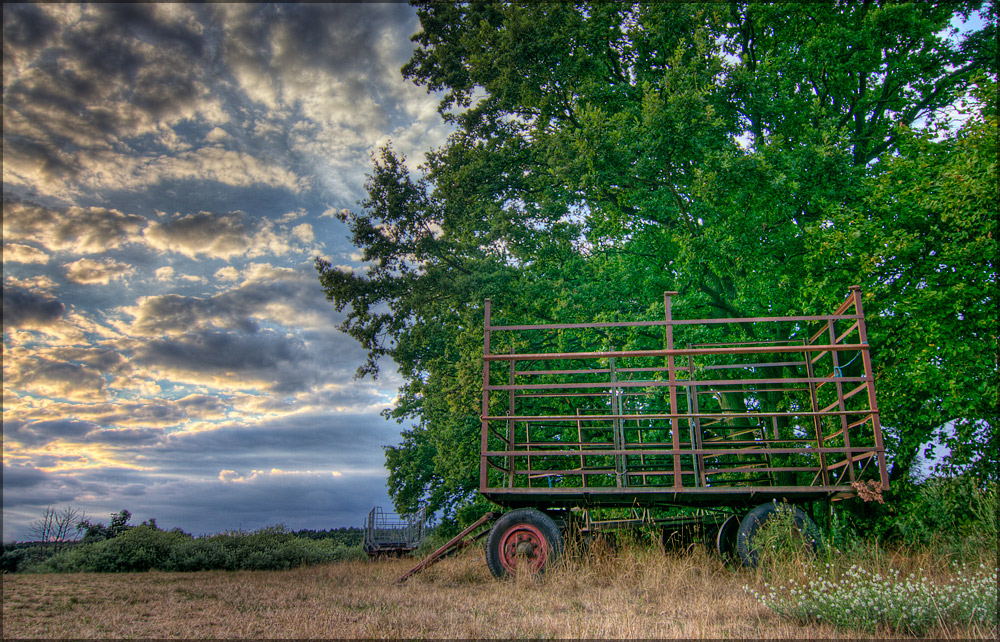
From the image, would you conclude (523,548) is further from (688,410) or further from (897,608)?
(897,608)

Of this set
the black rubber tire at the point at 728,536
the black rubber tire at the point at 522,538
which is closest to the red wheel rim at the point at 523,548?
the black rubber tire at the point at 522,538

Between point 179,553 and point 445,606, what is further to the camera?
point 179,553

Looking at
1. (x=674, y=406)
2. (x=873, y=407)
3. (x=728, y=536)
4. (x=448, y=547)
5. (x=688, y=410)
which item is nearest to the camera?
(x=873, y=407)

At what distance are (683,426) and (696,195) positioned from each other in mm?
5654

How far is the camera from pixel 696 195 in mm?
14508

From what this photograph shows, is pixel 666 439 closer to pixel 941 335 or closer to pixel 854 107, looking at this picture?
pixel 941 335

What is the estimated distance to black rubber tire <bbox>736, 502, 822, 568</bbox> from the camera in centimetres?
918

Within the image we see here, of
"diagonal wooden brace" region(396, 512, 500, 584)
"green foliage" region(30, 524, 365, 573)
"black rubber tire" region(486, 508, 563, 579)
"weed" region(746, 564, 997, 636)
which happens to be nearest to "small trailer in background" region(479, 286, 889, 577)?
"black rubber tire" region(486, 508, 563, 579)

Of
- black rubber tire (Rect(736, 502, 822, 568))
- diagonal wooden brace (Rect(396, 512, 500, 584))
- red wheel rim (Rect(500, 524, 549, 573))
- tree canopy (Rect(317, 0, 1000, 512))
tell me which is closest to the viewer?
black rubber tire (Rect(736, 502, 822, 568))

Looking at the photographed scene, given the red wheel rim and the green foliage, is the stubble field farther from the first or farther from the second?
the green foliage

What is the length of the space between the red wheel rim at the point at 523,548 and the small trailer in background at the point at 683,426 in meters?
0.02

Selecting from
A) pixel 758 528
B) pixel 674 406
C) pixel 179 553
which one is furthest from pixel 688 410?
pixel 179 553

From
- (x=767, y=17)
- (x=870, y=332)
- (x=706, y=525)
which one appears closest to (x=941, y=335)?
(x=870, y=332)

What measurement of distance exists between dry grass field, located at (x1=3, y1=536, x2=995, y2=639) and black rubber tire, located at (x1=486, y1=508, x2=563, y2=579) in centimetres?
29
